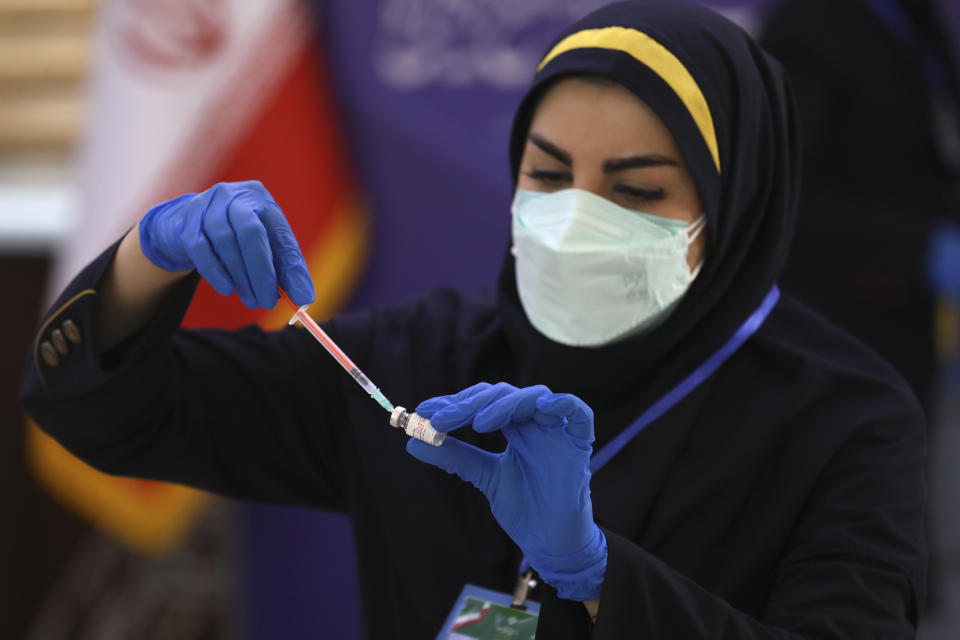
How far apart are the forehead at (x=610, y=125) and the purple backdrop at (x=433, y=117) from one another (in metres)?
1.28

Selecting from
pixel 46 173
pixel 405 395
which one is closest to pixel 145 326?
pixel 405 395

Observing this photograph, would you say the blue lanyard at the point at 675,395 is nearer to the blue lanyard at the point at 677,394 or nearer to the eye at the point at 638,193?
the blue lanyard at the point at 677,394

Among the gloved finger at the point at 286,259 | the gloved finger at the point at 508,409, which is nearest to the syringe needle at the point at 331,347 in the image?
the gloved finger at the point at 286,259

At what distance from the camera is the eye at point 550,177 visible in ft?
3.90

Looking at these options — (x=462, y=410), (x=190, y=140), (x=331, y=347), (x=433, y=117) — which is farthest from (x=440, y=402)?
(x=433, y=117)

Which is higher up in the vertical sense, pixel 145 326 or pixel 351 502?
pixel 145 326

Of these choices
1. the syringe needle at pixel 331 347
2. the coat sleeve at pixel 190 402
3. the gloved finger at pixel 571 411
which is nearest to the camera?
the gloved finger at pixel 571 411

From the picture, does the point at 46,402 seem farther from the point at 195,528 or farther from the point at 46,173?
the point at 46,173

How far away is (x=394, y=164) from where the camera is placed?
8.20 ft

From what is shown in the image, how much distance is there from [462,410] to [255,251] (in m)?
0.29

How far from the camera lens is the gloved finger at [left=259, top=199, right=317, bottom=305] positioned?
1039 millimetres

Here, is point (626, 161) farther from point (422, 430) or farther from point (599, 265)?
point (422, 430)

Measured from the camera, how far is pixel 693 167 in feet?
3.76

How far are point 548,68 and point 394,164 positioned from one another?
1345mm
